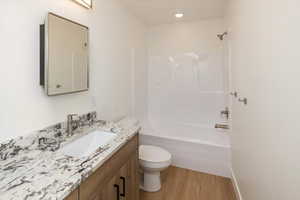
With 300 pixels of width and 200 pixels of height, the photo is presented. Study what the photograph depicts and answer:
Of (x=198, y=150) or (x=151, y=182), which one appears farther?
(x=198, y=150)

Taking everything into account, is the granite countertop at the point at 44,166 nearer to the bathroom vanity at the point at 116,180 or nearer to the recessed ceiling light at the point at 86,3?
the bathroom vanity at the point at 116,180

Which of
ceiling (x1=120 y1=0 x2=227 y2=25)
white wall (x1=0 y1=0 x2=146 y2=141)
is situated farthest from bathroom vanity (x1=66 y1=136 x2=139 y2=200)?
ceiling (x1=120 y1=0 x2=227 y2=25)

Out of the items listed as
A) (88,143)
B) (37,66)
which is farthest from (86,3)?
(88,143)

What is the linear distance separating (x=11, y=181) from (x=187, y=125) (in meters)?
2.73

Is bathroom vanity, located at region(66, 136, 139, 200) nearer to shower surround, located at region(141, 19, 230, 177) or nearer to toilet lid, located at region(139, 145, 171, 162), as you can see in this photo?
→ toilet lid, located at region(139, 145, 171, 162)

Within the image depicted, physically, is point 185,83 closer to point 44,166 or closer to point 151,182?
point 151,182

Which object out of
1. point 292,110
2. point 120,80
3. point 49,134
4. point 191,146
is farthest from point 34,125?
point 191,146

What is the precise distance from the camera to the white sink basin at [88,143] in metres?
1.21

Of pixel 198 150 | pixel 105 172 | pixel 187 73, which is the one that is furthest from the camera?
pixel 187 73

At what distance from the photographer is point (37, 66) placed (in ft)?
3.82

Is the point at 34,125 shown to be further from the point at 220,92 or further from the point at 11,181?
the point at 220,92

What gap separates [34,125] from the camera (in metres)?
1.16

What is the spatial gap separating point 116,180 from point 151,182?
0.96 metres

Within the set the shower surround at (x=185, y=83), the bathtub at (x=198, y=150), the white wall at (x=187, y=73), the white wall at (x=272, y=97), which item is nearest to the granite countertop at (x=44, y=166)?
the white wall at (x=272, y=97)
